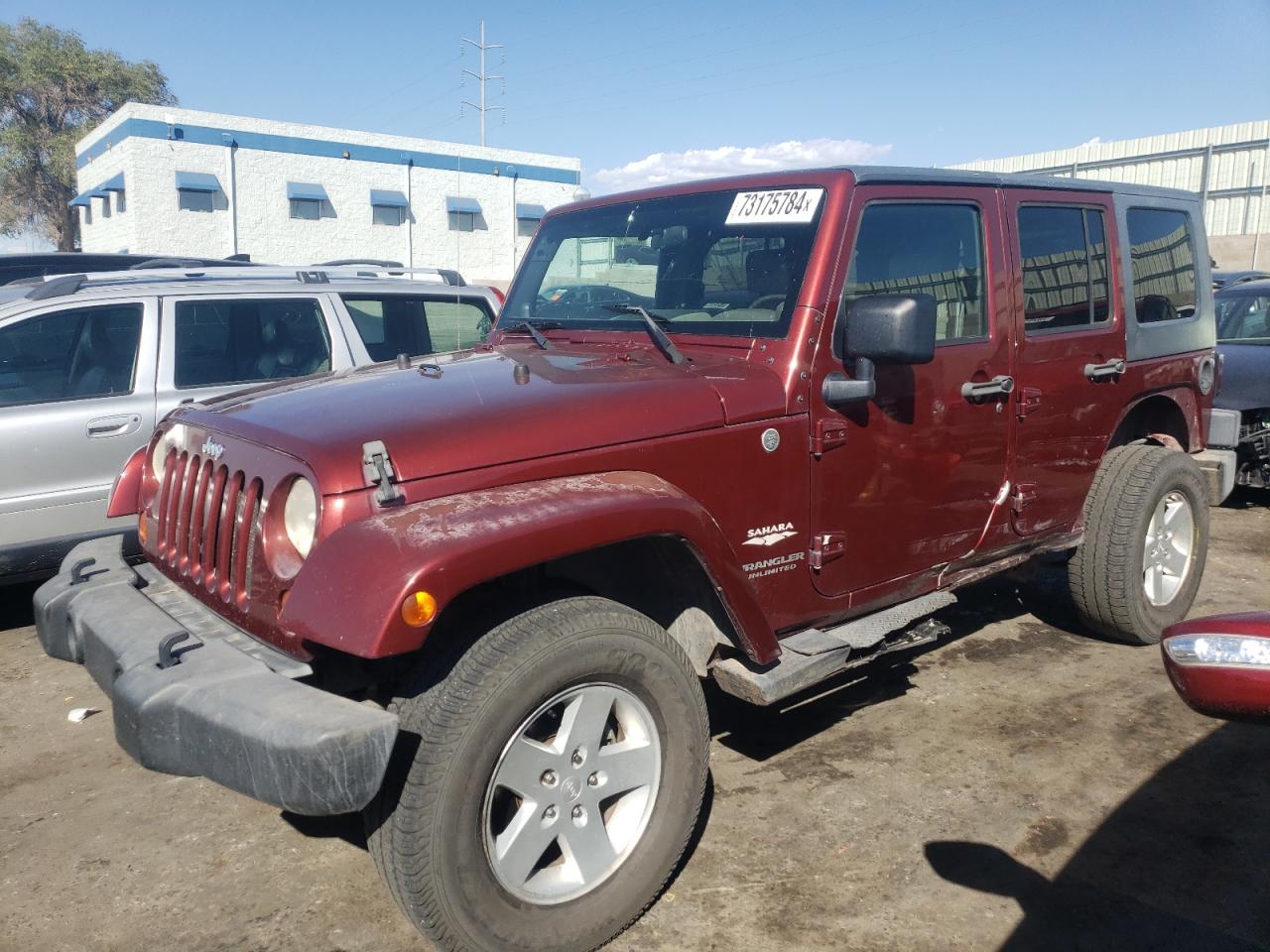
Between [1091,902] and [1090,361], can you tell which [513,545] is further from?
[1090,361]

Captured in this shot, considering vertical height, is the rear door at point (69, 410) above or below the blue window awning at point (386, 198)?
below

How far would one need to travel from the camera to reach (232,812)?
344 centimetres

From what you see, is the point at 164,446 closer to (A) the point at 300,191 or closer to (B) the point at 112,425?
(B) the point at 112,425

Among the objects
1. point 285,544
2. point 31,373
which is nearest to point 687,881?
point 285,544

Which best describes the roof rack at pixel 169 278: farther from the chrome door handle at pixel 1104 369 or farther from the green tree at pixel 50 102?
the green tree at pixel 50 102

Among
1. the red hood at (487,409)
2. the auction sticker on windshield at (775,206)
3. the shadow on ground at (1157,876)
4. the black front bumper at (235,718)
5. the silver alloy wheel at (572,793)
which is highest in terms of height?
the auction sticker on windshield at (775,206)

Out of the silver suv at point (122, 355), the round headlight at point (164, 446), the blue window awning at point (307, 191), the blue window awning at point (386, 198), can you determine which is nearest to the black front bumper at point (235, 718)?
the round headlight at point (164, 446)

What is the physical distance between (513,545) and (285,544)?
2.09ft

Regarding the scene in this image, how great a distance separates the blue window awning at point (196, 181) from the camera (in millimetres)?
28922

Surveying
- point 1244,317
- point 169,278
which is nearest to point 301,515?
point 169,278

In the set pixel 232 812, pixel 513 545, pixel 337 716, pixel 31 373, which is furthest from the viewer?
pixel 31 373

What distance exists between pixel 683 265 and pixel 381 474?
163 cm

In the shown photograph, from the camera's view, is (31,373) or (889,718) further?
(31,373)

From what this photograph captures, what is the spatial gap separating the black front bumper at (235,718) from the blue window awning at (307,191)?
30.8 m
